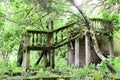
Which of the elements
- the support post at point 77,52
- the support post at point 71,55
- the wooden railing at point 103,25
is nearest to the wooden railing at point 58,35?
the wooden railing at point 103,25

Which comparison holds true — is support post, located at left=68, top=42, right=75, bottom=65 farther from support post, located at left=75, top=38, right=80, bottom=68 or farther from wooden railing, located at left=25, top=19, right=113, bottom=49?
wooden railing, located at left=25, top=19, right=113, bottom=49

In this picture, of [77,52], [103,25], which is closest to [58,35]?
[77,52]

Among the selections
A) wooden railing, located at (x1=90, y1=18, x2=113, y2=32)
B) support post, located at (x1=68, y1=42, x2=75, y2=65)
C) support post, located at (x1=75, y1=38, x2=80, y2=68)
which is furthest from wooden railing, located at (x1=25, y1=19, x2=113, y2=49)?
support post, located at (x1=68, y1=42, x2=75, y2=65)

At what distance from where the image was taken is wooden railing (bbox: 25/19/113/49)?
43.3 feet

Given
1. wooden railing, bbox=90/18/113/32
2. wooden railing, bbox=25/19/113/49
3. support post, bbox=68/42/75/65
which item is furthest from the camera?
support post, bbox=68/42/75/65

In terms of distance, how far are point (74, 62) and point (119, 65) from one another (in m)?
6.19

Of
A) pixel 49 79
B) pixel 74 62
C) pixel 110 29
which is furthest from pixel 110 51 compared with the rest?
pixel 49 79

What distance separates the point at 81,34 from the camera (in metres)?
14.4

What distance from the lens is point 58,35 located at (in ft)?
48.8

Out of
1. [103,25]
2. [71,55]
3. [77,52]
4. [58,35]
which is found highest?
[103,25]

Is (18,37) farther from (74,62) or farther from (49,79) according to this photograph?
(49,79)

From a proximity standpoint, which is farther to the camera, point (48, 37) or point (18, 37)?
point (18, 37)

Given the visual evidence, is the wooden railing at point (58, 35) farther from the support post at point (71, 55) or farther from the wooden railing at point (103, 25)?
the support post at point (71, 55)

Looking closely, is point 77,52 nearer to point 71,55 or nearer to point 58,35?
point 71,55
